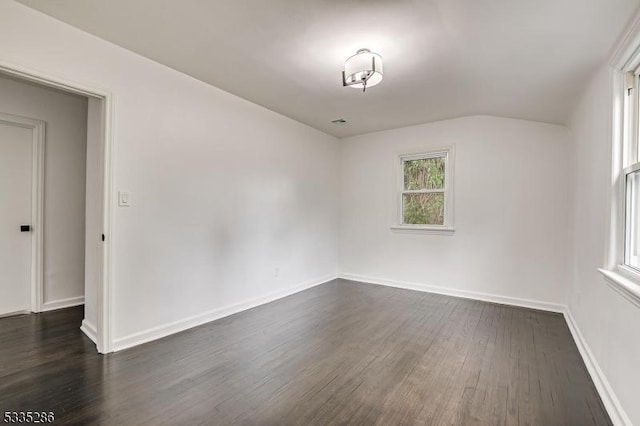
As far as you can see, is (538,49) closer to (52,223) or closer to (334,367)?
(334,367)

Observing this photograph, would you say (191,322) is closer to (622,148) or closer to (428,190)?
(428,190)

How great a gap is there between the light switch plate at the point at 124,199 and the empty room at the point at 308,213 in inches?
0.4

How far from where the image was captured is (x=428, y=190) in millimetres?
4617

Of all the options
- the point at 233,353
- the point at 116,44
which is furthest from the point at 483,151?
the point at 116,44

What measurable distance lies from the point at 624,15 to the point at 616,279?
1.53 m

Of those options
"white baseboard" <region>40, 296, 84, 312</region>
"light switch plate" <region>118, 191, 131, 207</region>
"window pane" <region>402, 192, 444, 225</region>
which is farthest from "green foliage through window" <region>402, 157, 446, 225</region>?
"white baseboard" <region>40, 296, 84, 312</region>

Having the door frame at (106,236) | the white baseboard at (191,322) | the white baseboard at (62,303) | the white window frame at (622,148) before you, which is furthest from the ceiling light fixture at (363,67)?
the white baseboard at (62,303)

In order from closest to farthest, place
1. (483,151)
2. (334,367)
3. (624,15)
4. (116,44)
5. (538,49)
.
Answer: (624,15) → (538,49) → (334,367) → (116,44) → (483,151)

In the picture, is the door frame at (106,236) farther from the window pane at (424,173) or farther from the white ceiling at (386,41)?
the window pane at (424,173)

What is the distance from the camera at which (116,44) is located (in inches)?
97.4

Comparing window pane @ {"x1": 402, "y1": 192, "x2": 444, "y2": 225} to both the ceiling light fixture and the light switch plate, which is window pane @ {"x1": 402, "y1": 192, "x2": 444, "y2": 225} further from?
the light switch plate

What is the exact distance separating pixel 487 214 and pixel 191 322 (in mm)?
3919

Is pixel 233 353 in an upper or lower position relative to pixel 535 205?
lower

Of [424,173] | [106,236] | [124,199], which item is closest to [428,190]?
[424,173]
